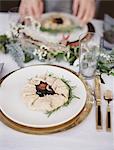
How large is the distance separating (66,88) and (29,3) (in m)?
0.41

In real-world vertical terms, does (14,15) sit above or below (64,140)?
above

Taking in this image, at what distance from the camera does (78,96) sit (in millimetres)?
887

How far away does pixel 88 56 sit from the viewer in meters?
1.00

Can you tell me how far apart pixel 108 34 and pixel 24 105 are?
17.7 inches

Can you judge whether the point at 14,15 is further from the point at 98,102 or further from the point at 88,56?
the point at 98,102

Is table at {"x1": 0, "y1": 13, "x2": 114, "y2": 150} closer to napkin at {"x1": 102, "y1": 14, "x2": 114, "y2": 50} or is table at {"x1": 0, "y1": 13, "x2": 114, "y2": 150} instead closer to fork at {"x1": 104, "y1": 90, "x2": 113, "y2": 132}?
fork at {"x1": 104, "y1": 90, "x2": 113, "y2": 132}

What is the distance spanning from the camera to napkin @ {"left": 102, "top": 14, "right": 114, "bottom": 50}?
42.7 inches

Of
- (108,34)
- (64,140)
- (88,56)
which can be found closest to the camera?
(64,140)

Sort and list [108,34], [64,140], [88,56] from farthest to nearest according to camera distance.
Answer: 1. [108,34]
2. [88,56]
3. [64,140]

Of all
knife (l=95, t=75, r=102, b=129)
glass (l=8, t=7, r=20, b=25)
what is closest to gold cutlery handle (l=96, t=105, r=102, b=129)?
knife (l=95, t=75, r=102, b=129)

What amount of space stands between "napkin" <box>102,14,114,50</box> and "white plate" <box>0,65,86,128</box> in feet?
0.67

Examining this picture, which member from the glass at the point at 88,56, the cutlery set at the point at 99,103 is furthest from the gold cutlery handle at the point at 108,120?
the glass at the point at 88,56

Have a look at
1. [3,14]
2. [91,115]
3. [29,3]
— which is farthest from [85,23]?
[91,115]

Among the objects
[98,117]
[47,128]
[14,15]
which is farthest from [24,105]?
[14,15]
